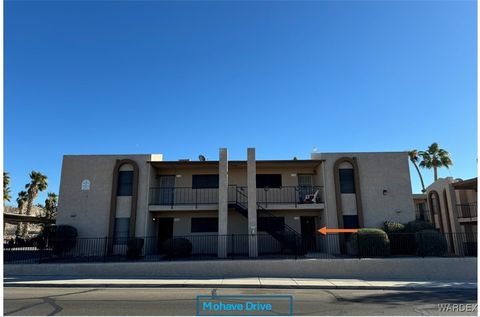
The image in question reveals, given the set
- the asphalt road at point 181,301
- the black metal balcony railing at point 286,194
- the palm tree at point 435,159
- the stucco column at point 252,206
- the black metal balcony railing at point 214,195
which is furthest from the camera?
the palm tree at point 435,159

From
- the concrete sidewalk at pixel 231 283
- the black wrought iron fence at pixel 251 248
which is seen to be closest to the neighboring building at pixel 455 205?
the black wrought iron fence at pixel 251 248

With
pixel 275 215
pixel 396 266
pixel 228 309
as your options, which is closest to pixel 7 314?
pixel 228 309

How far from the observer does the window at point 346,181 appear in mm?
Result: 19000

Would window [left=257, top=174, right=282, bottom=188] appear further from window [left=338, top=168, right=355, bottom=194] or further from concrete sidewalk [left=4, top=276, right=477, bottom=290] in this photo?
concrete sidewalk [left=4, top=276, right=477, bottom=290]

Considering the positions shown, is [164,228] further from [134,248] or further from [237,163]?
[237,163]

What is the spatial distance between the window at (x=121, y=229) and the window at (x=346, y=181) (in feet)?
40.7

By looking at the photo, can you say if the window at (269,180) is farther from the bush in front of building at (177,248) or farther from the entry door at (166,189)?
the bush in front of building at (177,248)

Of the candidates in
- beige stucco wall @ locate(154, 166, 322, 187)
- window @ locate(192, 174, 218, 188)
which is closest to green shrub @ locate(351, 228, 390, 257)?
beige stucco wall @ locate(154, 166, 322, 187)

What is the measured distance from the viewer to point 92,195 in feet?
62.2

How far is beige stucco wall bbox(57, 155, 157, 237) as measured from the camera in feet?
60.8

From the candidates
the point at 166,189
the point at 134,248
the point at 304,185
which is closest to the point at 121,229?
the point at 134,248

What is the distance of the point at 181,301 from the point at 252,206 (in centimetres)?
876

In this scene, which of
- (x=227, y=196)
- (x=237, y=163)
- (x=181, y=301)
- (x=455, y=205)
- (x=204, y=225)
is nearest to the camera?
(x=181, y=301)

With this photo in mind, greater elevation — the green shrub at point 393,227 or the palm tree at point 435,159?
the palm tree at point 435,159
